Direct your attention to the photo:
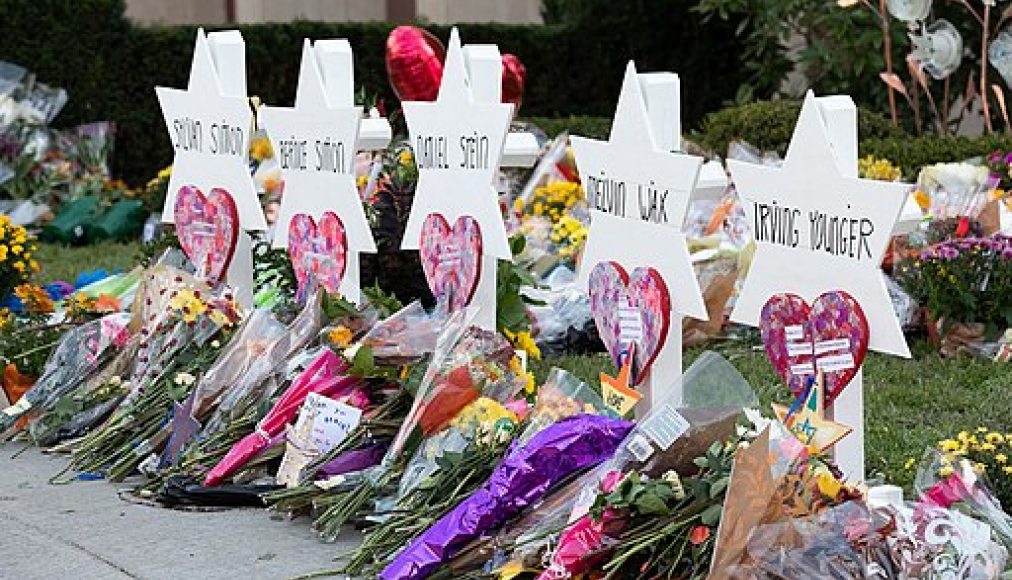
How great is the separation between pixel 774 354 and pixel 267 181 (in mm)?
4406

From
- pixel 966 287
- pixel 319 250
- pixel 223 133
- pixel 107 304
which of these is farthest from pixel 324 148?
pixel 966 287

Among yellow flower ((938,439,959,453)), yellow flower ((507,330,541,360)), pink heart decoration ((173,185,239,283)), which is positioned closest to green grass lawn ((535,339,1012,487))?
yellow flower ((938,439,959,453))

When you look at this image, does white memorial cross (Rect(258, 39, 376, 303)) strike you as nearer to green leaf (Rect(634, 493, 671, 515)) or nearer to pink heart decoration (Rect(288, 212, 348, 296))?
pink heart decoration (Rect(288, 212, 348, 296))

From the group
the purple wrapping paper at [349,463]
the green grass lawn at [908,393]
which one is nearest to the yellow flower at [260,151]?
the green grass lawn at [908,393]

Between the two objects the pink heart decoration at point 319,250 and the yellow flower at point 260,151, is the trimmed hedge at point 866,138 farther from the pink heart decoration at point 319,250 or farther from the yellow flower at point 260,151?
A: the pink heart decoration at point 319,250

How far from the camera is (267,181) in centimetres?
A: 861

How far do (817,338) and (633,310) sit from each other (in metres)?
0.68

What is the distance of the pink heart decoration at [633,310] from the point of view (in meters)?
4.93

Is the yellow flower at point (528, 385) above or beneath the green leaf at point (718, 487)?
beneath

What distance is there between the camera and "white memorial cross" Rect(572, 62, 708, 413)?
4863mm

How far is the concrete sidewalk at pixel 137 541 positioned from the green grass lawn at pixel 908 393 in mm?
1748

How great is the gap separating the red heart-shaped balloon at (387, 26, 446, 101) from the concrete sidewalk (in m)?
2.98

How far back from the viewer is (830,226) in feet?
14.5

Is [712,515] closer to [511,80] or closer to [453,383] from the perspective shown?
[453,383]
